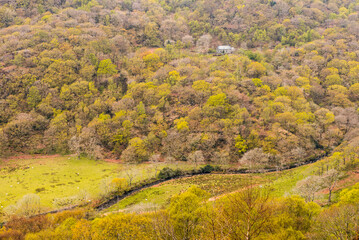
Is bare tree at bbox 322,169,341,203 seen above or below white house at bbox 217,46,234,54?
below

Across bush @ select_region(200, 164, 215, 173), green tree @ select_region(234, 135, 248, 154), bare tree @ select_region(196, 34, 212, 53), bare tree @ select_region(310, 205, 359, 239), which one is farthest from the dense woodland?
bare tree @ select_region(310, 205, 359, 239)

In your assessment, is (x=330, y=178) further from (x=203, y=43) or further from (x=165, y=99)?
(x=203, y=43)

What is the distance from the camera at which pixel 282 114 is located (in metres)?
67.1

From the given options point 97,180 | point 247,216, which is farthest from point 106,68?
point 247,216

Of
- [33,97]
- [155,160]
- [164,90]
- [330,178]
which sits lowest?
[155,160]

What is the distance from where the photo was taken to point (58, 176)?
55438 millimetres

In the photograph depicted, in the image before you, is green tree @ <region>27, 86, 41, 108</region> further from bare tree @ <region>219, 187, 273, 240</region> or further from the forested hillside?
bare tree @ <region>219, 187, 273, 240</region>

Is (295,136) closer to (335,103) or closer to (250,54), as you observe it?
(335,103)

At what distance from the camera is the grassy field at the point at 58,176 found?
48.6 m

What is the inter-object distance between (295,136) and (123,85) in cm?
5540

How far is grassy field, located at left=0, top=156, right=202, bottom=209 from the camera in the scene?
4859 cm

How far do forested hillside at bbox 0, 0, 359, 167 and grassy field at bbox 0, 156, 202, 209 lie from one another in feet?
11.8

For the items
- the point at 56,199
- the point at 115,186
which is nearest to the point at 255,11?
the point at 115,186

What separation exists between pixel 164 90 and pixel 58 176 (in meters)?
37.5
